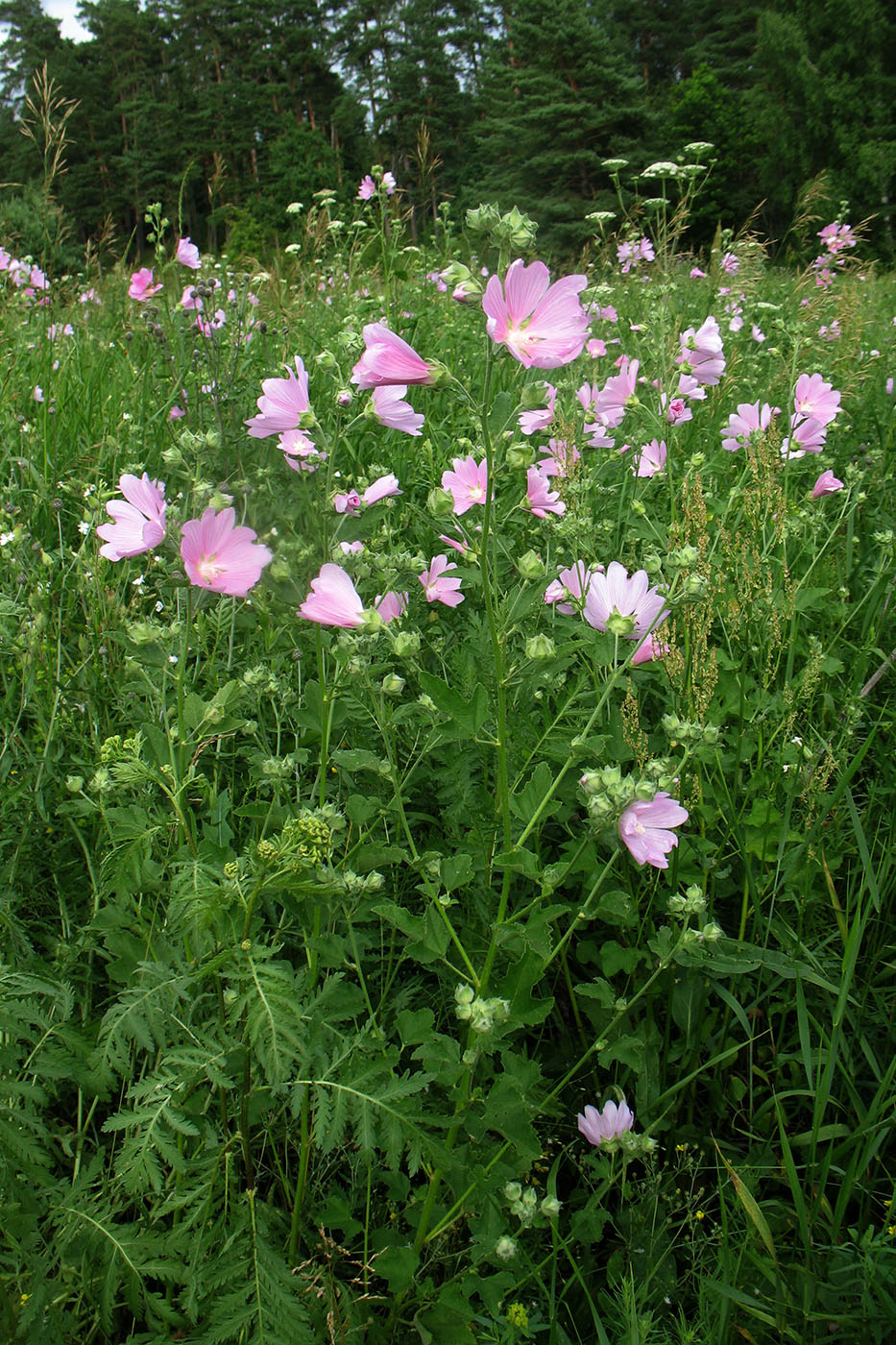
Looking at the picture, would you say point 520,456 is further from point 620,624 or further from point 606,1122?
point 606,1122

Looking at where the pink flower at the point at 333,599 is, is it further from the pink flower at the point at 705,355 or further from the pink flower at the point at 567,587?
the pink flower at the point at 705,355

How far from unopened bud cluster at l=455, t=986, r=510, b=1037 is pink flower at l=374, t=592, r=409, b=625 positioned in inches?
23.8

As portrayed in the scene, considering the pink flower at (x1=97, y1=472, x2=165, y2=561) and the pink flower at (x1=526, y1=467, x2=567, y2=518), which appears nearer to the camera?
the pink flower at (x1=97, y1=472, x2=165, y2=561)

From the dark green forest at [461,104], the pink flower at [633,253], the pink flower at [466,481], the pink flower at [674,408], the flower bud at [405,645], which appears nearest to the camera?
the flower bud at [405,645]

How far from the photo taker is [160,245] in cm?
312

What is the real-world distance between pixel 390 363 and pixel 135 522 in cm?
46

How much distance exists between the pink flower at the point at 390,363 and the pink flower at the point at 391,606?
35cm

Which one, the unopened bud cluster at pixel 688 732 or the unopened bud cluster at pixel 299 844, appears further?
the unopened bud cluster at pixel 688 732

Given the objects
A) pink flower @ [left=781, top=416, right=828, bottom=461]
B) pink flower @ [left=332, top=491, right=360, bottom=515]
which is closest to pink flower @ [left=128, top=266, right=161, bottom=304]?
pink flower @ [left=332, top=491, right=360, bottom=515]

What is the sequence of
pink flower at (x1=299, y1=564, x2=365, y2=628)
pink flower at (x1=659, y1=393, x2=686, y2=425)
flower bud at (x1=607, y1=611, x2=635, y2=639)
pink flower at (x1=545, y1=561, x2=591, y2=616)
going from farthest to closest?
1. pink flower at (x1=659, y1=393, x2=686, y2=425)
2. pink flower at (x1=545, y1=561, x2=591, y2=616)
3. flower bud at (x1=607, y1=611, x2=635, y2=639)
4. pink flower at (x1=299, y1=564, x2=365, y2=628)

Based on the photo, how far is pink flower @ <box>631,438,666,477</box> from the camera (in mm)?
2331

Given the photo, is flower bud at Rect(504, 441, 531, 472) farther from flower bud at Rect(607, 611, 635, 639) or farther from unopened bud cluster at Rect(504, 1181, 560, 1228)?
unopened bud cluster at Rect(504, 1181, 560, 1228)

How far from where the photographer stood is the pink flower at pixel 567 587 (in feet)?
4.91

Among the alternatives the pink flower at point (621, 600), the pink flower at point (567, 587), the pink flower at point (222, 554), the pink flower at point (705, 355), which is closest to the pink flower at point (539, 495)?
the pink flower at point (567, 587)
